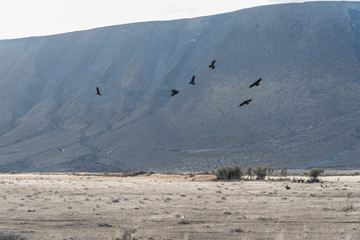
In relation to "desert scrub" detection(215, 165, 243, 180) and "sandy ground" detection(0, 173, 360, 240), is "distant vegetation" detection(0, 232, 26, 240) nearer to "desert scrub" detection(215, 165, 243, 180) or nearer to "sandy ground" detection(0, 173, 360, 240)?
"sandy ground" detection(0, 173, 360, 240)

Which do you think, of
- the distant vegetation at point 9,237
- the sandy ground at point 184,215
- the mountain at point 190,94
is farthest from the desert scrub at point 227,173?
the distant vegetation at point 9,237

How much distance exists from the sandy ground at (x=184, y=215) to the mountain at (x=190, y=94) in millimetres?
37146

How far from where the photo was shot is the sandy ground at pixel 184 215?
1453 centimetres

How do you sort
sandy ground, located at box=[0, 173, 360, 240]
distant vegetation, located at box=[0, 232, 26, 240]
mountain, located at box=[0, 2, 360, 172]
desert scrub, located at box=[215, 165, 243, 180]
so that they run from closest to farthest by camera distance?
distant vegetation, located at box=[0, 232, 26, 240]
sandy ground, located at box=[0, 173, 360, 240]
desert scrub, located at box=[215, 165, 243, 180]
mountain, located at box=[0, 2, 360, 172]

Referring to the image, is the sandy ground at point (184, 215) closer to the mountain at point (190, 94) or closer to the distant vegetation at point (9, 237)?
the distant vegetation at point (9, 237)

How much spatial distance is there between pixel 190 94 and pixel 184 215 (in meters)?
68.7

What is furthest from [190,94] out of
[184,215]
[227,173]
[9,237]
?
[9,237]

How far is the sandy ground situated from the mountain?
122 ft

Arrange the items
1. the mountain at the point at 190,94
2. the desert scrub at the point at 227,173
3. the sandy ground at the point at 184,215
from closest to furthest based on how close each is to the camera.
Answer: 1. the sandy ground at the point at 184,215
2. the desert scrub at the point at 227,173
3. the mountain at the point at 190,94

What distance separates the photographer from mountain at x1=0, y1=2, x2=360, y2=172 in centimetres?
6781

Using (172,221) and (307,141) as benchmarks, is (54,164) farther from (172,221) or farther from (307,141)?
(172,221)

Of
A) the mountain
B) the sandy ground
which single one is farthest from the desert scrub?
the mountain

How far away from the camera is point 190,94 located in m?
86.2

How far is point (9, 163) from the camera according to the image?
72.0 meters
